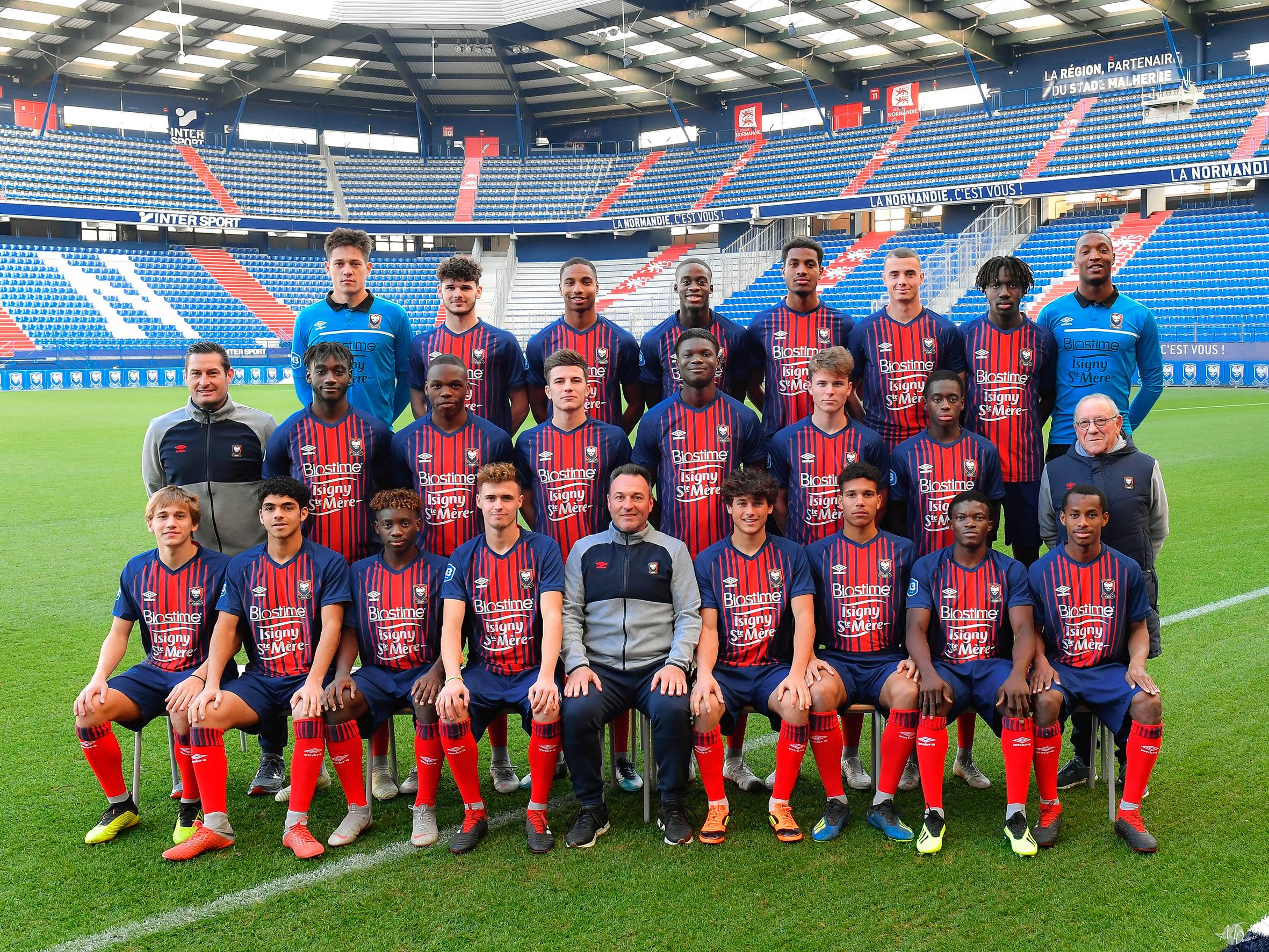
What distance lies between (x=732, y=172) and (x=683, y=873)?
1472 inches

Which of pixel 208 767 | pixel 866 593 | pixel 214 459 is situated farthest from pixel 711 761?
pixel 214 459

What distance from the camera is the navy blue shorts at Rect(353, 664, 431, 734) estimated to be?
4.28 m

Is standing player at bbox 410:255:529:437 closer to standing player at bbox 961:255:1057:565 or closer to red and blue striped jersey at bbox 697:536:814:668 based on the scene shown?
red and blue striped jersey at bbox 697:536:814:668

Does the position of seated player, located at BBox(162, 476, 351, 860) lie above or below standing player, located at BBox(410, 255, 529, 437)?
below

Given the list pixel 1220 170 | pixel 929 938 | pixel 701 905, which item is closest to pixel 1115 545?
pixel 929 938

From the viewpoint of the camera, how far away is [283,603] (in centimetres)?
438

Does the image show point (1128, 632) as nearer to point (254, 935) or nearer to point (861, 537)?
point (861, 537)

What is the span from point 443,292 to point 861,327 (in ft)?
7.10

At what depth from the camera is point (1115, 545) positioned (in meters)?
4.55

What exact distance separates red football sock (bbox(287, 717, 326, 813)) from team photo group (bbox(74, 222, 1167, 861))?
0.03 feet

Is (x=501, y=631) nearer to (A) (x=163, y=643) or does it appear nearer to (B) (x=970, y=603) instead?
(A) (x=163, y=643)

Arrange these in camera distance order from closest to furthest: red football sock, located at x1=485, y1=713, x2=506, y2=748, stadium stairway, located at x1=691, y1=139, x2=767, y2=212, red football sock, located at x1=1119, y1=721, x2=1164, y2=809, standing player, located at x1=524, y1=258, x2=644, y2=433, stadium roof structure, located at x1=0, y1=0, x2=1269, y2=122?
red football sock, located at x1=1119, y1=721, x2=1164, y2=809 → red football sock, located at x1=485, y1=713, x2=506, y2=748 → standing player, located at x1=524, y1=258, x2=644, y2=433 → stadium roof structure, located at x1=0, y1=0, x2=1269, y2=122 → stadium stairway, located at x1=691, y1=139, x2=767, y2=212

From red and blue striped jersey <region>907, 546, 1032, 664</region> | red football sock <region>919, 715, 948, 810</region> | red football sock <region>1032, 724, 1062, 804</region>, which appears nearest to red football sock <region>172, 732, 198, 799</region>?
red football sock <region>919, 715, 948, 810</region>

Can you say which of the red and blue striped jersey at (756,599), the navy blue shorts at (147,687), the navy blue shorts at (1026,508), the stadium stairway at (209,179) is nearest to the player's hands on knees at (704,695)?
the red and blue striped jersey at (756,599)
